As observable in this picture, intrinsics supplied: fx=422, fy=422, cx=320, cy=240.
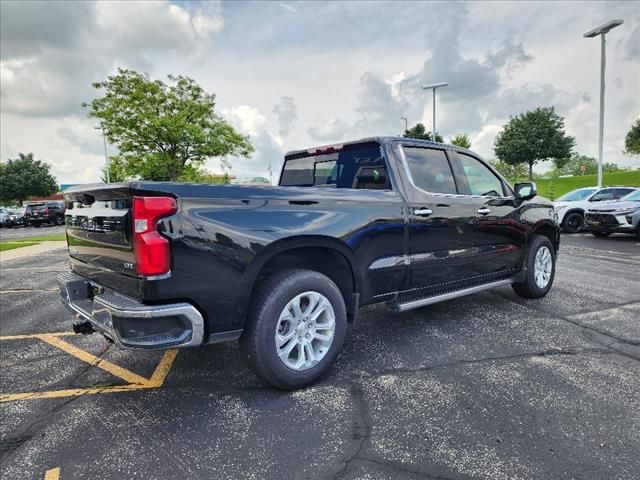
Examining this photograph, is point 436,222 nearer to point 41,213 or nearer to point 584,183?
point 41,213

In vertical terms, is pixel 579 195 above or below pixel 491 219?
above

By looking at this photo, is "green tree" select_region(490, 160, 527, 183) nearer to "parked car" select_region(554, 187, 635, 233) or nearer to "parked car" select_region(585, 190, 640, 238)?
"parked car" select_region(554, 187, 635, 233)

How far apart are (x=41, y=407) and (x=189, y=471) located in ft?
4.57

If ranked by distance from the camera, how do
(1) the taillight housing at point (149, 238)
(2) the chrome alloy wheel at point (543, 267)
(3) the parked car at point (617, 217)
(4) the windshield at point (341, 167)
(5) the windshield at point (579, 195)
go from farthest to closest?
(5) the windshield at point (579, 195)
(3) the parked car at point (617, 217)
(2) the chrome alloy wheel at point (543, 267)
(4) the windshield at point (341, 167)
(1) the taillight housing at point (149, 238)

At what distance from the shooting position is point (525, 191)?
4.67 metres

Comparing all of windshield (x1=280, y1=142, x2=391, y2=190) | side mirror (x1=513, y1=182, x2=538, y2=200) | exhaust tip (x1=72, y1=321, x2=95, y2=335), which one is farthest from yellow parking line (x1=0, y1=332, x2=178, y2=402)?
side mirror (x1=513, y1=182, x2=538, y2=200)

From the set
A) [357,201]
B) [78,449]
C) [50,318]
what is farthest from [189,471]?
[50,318]

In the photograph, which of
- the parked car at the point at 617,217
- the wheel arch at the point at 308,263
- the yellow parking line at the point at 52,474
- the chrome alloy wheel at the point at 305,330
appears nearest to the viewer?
the yellow parking line at the point at 52,474

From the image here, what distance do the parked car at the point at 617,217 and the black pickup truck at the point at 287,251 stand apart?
9.28 metres

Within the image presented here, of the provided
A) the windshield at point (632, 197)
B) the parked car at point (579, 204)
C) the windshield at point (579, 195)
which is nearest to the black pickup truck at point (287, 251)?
the windshield at point (632, 197)

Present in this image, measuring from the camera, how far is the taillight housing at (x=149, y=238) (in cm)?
232

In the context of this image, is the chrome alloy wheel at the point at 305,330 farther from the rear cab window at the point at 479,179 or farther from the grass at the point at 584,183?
the grass at the point at 584,183

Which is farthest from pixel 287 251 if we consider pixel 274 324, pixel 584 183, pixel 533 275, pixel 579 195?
pixel 584 183

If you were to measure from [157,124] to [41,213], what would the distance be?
10075 mm
